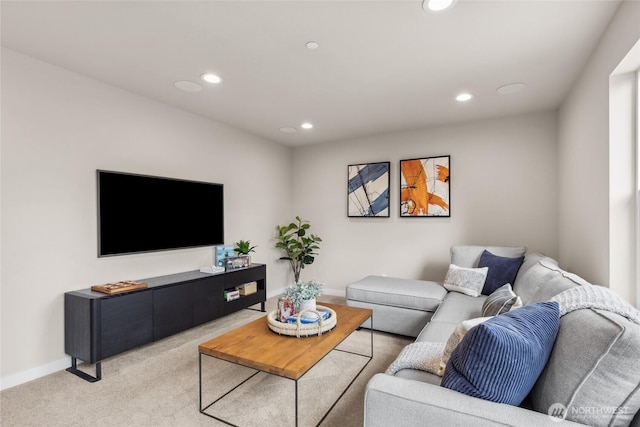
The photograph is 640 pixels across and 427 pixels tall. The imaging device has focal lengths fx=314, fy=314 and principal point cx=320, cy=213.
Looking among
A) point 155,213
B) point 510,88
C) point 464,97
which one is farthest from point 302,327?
point 510,88

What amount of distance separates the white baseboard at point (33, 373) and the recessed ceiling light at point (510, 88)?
14.7 ft

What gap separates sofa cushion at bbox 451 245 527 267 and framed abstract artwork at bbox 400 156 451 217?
2.18ft

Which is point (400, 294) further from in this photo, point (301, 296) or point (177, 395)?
point (177, 395)

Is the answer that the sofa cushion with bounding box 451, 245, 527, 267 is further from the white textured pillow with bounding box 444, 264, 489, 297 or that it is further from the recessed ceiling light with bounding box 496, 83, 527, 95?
the recessed ceiling light with bounding box 496, 83, 527, 95

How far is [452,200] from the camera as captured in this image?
4.09 m

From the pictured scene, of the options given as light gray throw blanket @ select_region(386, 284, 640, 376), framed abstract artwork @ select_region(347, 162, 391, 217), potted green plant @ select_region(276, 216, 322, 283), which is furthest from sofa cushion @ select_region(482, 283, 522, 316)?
potted green plant @ select_region(276, 216, 322, 283)

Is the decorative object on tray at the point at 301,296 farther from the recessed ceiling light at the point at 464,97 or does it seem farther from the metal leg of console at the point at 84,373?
the recessed ceiling light at the point at 464,97

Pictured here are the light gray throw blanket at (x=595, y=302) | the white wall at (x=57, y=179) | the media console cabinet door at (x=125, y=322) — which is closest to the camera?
the light gray throw blanket at (x=595, y=302)

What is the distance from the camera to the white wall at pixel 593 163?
1.90 metres

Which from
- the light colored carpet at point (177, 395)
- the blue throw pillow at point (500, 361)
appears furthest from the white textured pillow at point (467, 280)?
the blue throw pillow at point (500, 361)

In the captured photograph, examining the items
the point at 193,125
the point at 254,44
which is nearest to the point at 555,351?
the point at 254,44

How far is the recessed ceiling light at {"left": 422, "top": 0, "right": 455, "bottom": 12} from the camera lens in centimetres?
177

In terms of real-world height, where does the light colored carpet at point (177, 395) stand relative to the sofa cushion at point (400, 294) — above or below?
below

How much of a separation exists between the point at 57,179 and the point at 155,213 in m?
0.85
